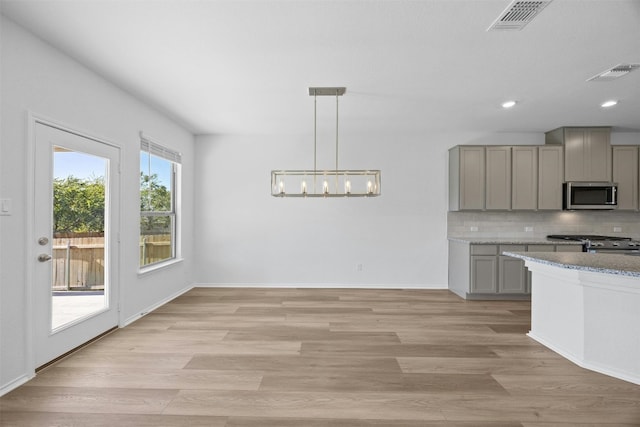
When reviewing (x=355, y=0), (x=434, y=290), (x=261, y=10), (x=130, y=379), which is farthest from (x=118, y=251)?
(x=434, y=290)

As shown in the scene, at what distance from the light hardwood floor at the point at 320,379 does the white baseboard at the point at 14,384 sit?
1.9 inches

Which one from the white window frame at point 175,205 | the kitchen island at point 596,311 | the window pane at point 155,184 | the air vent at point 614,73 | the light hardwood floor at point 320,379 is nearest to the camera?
the light hardwood floor at point 320,379

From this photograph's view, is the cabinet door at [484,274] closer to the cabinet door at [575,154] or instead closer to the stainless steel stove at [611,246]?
the stainless steel stove at [611,246]

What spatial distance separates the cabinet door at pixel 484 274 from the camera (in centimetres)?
531

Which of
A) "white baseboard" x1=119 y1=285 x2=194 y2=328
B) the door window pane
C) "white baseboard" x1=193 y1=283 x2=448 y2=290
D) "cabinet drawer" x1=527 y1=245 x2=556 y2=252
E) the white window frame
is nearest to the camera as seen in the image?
the door window pane

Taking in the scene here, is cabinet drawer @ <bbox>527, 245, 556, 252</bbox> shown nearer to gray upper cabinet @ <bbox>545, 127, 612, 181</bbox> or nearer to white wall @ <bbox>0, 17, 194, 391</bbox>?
gray upper cabinet @ <bbox>545, 127, 612, 181</bbox>

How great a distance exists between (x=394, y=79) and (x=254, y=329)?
3058 mm

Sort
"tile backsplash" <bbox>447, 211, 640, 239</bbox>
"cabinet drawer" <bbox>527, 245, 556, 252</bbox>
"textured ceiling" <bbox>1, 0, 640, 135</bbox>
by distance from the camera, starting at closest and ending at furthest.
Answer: "textured ceiling" <bbox>1, 0, 640, 135</bbox> < "cabinet drawer" <bbox>527, 245, 556, 252</bbox> < "tile backsplash" <bbox>447, 211, 640, 239</bbox>

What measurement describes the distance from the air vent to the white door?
4.98 m

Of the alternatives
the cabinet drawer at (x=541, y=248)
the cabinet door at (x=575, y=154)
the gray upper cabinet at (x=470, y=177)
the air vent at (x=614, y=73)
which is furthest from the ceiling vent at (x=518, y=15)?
the cabinet door at (x=575, y=154)

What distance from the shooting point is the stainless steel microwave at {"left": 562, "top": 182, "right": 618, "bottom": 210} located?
17.8 feet

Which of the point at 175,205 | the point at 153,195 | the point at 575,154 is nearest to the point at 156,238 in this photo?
the point at 153,195

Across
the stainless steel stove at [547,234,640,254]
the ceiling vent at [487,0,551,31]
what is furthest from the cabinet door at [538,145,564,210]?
the ceiling vent at [487,0,551,31]

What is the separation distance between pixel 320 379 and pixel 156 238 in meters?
3.37
